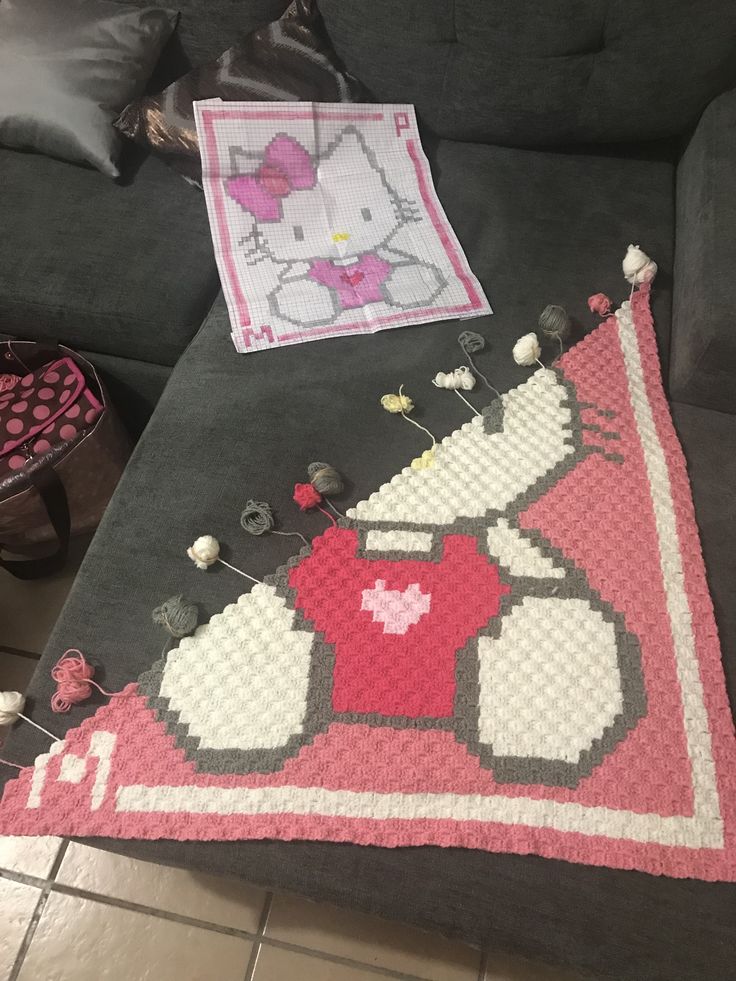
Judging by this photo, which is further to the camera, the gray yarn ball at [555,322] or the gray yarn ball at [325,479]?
the gray yarn ball at [555,322]

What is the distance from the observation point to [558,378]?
1211mm

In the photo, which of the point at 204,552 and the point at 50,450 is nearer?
the point at 204,552

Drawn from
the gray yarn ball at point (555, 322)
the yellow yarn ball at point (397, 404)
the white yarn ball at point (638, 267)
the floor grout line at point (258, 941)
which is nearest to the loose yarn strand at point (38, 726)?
the floor grout line at point (258, 941)

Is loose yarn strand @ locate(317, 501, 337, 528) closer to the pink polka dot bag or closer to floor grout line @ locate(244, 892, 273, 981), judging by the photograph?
the pink polka dot bag

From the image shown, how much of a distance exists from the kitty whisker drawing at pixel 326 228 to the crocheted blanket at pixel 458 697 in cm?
37

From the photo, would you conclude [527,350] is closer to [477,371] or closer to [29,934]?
[477,371]

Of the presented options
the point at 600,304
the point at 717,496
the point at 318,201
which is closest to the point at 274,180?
the point at 318,201

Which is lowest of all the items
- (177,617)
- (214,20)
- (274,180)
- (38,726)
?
(38,726)

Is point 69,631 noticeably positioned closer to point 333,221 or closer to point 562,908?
point 562,908

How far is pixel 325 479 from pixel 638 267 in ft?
2.40

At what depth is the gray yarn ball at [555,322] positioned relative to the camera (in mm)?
1229

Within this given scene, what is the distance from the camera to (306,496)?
1.06 metres

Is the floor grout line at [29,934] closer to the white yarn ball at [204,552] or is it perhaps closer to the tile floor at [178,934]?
the tile floor at [178,934]

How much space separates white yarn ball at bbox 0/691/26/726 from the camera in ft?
3.03
